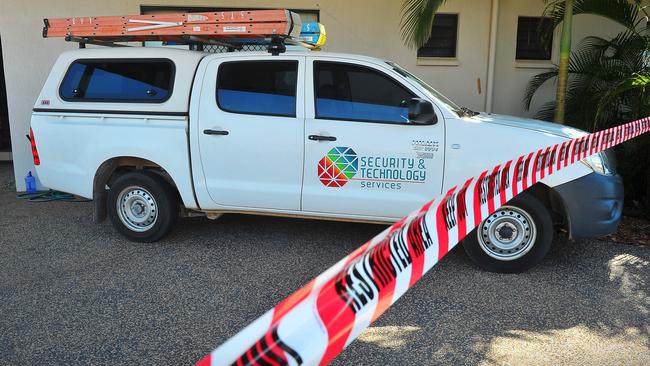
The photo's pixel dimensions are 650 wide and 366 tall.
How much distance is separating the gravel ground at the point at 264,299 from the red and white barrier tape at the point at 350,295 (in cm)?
117

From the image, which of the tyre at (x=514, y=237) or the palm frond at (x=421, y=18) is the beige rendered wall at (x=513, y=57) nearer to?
the palm frond at (x=421, y=18)

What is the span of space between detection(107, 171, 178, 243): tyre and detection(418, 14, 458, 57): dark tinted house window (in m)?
4.81

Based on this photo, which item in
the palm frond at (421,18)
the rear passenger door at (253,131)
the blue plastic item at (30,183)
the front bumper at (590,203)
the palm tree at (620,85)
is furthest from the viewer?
the blue plastic item at (30,183)

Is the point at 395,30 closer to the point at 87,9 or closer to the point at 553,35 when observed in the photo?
the point at 553,35

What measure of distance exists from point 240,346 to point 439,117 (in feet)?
11.6

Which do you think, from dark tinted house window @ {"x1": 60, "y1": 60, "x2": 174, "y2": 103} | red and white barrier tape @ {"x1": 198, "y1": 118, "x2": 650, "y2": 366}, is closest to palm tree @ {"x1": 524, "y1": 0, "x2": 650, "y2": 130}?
red and white barrier tape @ {"x1": 198, "y1": 118, "x2": 650, "y2": 366}

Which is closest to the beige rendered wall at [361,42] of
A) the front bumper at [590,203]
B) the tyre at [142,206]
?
the tyre at [142,206]

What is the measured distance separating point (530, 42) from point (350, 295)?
7.95m

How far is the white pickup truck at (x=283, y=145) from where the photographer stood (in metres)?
4.66

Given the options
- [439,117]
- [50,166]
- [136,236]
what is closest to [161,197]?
[136,236]

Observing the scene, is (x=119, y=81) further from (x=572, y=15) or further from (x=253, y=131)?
(x=572, y=15)

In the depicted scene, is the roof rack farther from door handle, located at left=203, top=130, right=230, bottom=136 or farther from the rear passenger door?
door handle, located at left=203, top=130, right=230, bottom=136

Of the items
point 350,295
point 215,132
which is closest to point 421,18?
point 215,132

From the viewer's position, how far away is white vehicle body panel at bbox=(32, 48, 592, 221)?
15.4 ft
